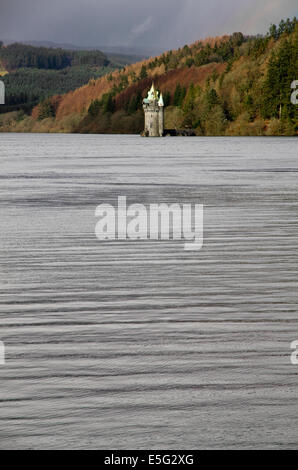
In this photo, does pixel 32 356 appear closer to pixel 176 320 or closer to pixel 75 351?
pixel 75 351

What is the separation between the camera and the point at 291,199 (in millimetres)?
28688

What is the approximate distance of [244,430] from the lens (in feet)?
19.5

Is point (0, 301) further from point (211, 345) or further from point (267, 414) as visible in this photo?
point (267, 414)

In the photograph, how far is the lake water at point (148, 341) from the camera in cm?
604

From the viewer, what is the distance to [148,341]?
28.0 feet

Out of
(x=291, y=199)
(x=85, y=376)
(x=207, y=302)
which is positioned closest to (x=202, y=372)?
(x=85, y=376)

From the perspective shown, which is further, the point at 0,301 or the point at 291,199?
the point at 291,199

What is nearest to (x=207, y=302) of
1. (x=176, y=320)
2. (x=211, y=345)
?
(x=176, y=320)

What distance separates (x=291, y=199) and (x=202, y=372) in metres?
21.9

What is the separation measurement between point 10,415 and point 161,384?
1.36 m

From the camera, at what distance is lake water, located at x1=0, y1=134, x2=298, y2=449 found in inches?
238

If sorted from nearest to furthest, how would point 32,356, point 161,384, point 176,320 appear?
point 161,384 < point 32,356 < point 176,320
